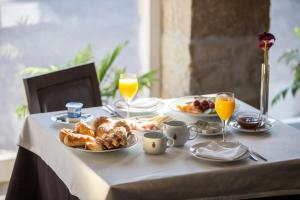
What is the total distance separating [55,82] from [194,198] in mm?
1073

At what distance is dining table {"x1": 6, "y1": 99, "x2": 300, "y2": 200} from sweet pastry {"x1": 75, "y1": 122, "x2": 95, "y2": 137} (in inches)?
3.3

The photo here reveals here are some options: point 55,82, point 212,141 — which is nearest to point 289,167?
point 212,141

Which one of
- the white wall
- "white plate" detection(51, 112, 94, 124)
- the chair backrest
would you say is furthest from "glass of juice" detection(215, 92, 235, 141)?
the white wall

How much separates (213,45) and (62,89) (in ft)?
3.32

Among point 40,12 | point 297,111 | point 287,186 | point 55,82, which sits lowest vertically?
point 297,111

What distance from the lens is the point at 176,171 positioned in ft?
7.16

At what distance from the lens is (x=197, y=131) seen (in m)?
2.55

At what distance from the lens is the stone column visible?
368 cm

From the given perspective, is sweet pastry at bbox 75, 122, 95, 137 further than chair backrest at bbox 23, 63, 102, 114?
No

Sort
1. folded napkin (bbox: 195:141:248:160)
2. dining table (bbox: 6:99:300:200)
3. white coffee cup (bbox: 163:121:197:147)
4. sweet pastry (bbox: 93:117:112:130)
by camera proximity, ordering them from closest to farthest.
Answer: dining table (bbox: 6:99:300:200) → folded napkin (bbox: 195:141:248:160) → white coffee cup (bbox: 163:121:197:147) → sweet pastry (bbox: 93:117:112:130)

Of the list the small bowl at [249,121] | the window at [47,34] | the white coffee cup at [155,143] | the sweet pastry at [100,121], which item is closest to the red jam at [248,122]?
the small bowl at [249,121]

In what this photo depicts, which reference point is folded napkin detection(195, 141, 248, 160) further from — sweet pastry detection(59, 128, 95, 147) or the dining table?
sweet pastry detection(59, 128, 95, 147)

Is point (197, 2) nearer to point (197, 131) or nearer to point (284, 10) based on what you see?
point (284, 10)

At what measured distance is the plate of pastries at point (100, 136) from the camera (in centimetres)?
231
